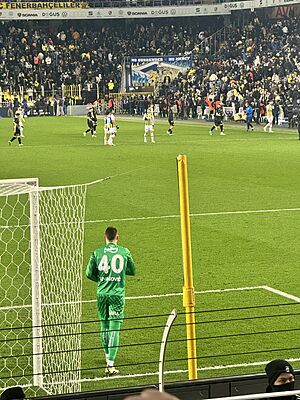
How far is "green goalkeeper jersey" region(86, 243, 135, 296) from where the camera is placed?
36.1 ft

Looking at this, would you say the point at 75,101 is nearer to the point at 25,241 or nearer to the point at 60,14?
Result: the point at 60,14

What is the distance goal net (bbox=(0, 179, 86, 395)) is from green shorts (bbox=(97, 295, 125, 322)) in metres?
0.55

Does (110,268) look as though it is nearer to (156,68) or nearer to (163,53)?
(156,68)

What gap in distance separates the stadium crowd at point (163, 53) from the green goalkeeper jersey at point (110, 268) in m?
51.2

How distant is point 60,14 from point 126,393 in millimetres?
74185

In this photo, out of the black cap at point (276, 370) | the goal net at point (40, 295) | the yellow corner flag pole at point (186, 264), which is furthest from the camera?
the goal net at point (40, 295)

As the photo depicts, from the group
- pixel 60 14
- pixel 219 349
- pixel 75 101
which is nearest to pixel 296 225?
pixel 219 349

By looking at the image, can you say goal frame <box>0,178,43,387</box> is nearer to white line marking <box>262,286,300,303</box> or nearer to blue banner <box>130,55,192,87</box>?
white line marking <box>262,286,300,303</box>

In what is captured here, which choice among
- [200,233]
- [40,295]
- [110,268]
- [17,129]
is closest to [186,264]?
[110,268]

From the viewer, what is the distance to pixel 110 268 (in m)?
11.0

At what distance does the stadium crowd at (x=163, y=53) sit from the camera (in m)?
67.9

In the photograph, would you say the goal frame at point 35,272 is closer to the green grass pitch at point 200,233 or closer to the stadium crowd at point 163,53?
the green grass pitch at point 200,233

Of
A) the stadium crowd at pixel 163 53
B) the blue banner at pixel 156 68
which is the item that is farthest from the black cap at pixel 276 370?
the blue banner at pixel 156 68

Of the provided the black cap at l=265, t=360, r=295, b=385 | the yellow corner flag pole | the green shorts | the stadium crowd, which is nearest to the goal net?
the green shorts
